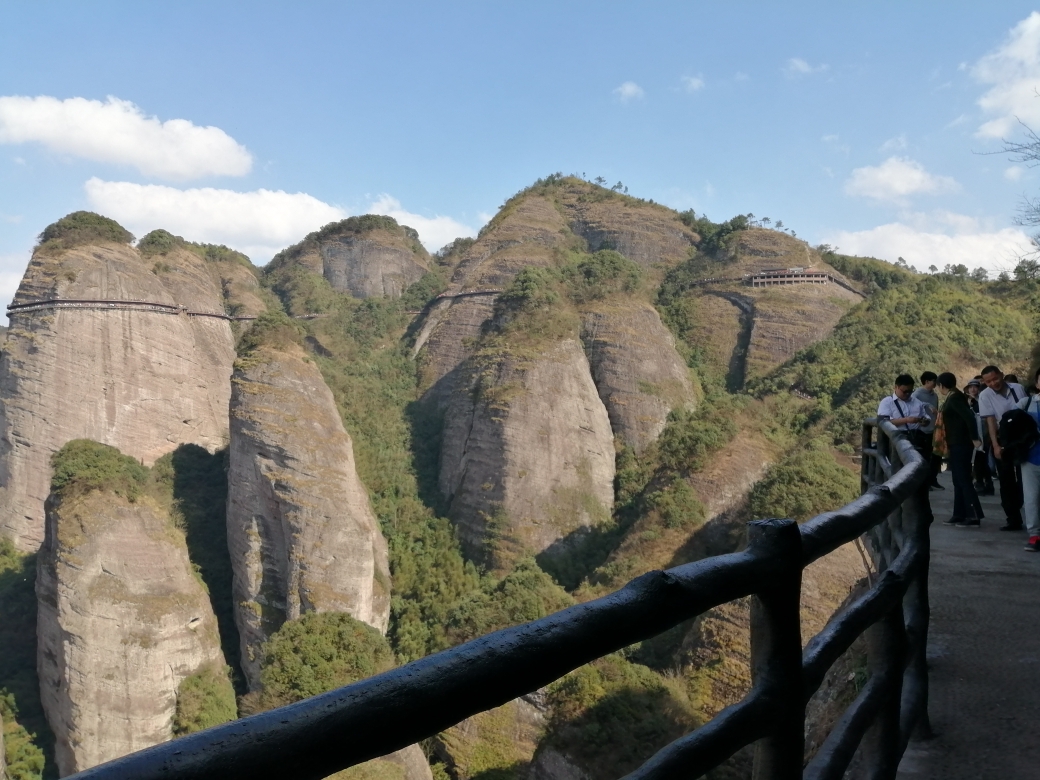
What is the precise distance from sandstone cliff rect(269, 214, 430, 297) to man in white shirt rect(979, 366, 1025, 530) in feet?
182

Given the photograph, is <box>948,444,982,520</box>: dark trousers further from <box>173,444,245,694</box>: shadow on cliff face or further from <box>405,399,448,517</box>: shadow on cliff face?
<box>405,399,448,517</box>: shadow on cliff face

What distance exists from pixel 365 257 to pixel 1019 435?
59353 mm

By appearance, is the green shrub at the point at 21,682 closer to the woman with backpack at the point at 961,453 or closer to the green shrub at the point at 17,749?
the green shrub at the point at 17,749

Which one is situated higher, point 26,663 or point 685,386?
point 685,386

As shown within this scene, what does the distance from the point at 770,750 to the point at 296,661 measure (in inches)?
747

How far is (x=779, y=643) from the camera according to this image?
4.87ft

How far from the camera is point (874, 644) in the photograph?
228 cm

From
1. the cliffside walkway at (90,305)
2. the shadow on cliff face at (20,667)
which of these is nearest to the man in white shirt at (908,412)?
the shadow on cliff face at (20,667)

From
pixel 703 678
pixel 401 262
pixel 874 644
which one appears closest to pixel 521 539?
pixel 703 678

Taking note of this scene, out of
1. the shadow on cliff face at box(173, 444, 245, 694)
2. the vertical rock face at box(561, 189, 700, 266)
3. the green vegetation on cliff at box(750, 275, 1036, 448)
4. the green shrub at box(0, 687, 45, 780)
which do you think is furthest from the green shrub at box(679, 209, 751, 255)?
the green shrub at box(0, 687, 45, 780)

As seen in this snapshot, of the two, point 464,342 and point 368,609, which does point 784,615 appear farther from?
point 464,342

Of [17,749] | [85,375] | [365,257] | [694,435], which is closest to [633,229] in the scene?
[365,257]

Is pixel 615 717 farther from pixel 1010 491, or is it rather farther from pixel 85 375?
pixel 85 375

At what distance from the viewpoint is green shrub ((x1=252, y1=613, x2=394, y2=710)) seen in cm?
1783
